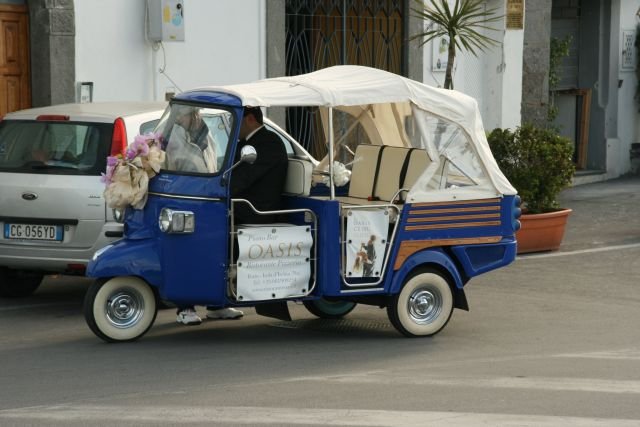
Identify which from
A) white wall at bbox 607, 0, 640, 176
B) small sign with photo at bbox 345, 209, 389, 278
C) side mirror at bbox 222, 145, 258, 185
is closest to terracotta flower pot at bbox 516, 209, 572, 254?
small sign with photo at bbox 345, 209, 389, 278

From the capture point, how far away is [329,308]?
10.9 meters

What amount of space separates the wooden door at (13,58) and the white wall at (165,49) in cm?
59

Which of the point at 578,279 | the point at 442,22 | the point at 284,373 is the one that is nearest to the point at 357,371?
the point at 284,373

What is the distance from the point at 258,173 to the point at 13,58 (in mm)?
6215

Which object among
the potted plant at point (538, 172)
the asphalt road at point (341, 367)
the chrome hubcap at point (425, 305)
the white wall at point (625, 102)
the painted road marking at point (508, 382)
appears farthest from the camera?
the white wall at point (625, 102)

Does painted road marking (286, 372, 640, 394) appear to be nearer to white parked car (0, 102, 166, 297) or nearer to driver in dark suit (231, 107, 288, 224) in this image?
driver in dark suit (231, 107, 288, 224)

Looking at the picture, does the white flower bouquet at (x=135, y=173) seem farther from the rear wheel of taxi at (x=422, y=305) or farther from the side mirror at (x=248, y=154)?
the rear wheel of taxi at (x=422, y=305)

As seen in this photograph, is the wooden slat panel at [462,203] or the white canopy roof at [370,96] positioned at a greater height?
the white canopy roof at [370,96]

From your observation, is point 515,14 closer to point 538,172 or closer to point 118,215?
point 538,172

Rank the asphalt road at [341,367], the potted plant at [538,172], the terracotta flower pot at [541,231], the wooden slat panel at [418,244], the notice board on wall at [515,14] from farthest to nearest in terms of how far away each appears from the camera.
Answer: the notice board on wall at [515,14]
the potted plant at [538,172]
the terracotta flower pot at [541,231]
the wooden slat panel at [418,244]
the asphalt road at [341,367]

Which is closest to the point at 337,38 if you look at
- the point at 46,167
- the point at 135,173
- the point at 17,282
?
the point at 17,282

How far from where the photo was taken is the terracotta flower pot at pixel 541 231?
14.9 meters

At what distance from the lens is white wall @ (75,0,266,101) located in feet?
49.7

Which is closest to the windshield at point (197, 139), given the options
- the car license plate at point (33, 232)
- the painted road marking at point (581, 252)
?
the car license plate at point (33, 232)
